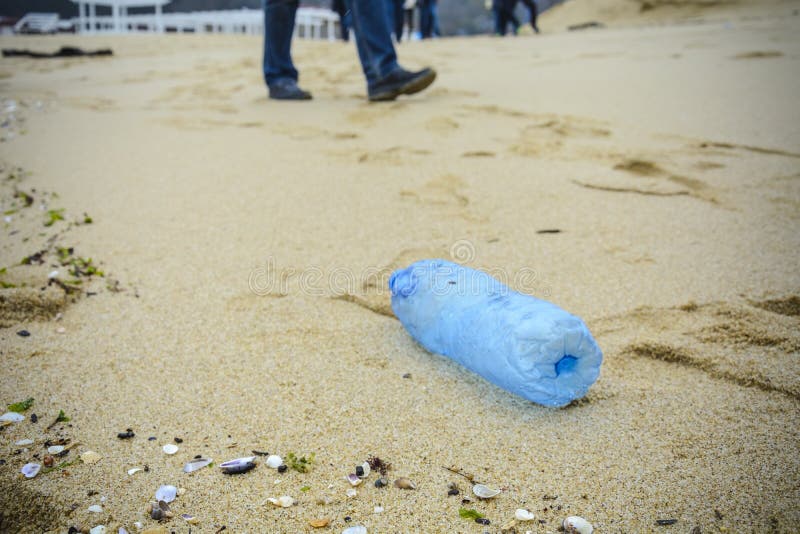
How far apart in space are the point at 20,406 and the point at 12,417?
26 millimetres

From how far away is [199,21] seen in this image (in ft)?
38.0

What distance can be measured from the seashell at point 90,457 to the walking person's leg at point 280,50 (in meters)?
2.61

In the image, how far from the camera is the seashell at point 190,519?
0.78m

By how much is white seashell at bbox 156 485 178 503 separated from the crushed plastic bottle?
546 millimetres

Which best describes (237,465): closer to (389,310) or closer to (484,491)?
(484,491)

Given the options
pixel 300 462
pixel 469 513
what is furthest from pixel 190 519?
pixel 469 513

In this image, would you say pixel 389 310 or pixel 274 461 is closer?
pixel 274 461

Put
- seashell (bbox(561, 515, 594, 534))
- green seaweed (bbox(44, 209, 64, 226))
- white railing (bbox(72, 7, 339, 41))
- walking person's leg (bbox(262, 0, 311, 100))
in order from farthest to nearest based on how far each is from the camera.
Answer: white railing (bbox(72, 7, 339, 41)), walking person's leg (bbox(262, 0, 311, 100)), green seaweed (bbox(44, 209, 64, 226)), seashell (bbox(561, 515, 594, 534))

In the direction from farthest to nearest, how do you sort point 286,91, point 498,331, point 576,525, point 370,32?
point 286,91 → point 370,32 → point 498,331 → point 576,525

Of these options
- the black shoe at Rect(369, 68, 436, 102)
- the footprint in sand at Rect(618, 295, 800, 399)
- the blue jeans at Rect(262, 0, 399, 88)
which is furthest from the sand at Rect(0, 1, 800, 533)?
the blue jeans at Rect(262, 0, 399, 88)

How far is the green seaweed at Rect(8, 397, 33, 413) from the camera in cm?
96

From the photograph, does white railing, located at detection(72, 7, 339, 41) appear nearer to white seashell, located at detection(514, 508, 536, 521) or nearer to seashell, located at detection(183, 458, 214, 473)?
seashell, located at detection(183, 458, 214, 473)

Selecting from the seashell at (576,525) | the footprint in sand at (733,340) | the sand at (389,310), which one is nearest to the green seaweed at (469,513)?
the sand at (389,310)

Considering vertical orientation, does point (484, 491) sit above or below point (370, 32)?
below
